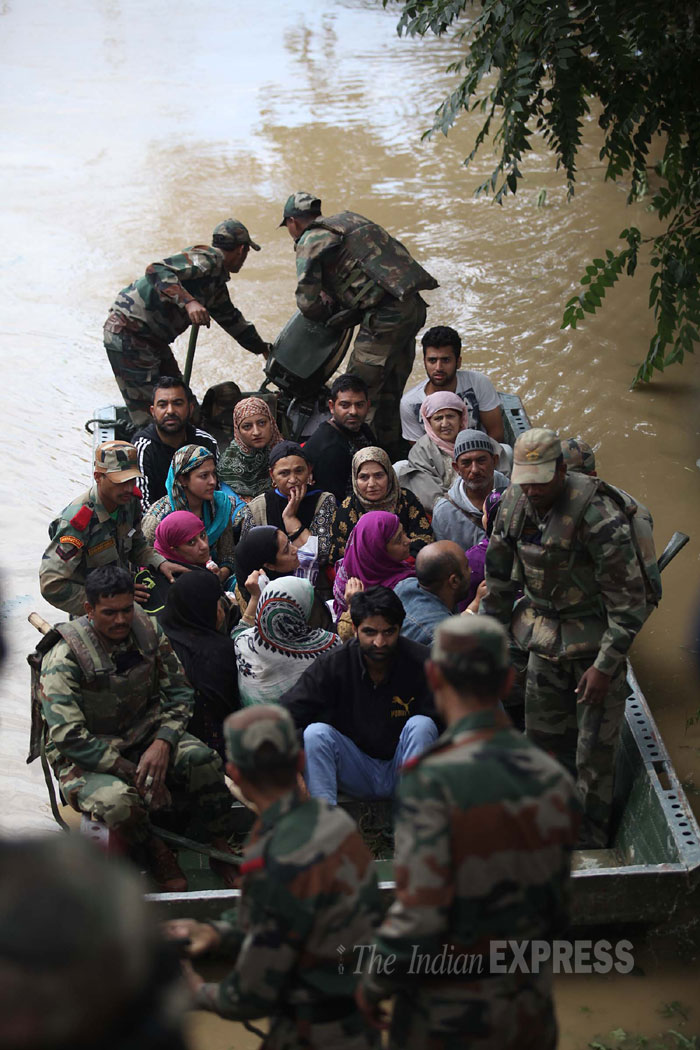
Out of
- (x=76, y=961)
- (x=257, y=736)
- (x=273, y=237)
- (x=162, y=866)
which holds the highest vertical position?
(x=76, y=961)

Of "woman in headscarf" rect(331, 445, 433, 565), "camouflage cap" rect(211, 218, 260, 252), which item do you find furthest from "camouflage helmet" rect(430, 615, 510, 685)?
"camouflage cap" rect(211, 218, 260, 252)

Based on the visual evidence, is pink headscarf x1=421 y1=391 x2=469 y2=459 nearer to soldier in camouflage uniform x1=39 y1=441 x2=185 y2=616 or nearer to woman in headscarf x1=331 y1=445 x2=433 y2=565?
woman in headscarf x1=331 y1=445 x2=433 y2=565

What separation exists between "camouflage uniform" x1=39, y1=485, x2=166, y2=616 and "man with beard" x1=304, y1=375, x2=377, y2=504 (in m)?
1.17

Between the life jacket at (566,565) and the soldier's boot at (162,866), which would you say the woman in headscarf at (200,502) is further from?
the life jacket at (566,565)

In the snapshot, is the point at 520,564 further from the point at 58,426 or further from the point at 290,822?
the point at 58,426

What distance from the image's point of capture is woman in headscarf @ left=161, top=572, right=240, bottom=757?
4.51 metres

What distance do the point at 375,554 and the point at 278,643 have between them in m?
0.74

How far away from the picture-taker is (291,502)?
5535 mm

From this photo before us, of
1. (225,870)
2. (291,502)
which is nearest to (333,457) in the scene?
(291,502)

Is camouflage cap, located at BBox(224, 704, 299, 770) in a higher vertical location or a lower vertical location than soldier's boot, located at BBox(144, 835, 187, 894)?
higher

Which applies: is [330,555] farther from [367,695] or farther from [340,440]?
[367,695]

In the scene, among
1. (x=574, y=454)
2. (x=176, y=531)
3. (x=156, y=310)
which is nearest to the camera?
(x=574, y=454)

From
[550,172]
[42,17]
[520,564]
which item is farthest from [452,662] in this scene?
[42,17]

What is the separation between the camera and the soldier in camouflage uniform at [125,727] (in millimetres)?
4074
